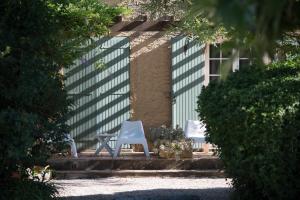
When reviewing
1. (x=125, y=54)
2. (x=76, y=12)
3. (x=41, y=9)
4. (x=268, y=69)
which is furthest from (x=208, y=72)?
(x=41, y=9)

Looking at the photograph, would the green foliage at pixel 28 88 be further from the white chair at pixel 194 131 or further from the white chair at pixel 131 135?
the white chair at pixel 194 131

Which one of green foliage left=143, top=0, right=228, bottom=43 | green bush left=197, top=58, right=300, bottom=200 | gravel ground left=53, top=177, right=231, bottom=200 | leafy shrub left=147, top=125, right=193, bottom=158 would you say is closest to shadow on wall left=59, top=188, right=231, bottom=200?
gravel ground left=53, top=177, right=231, bottom=200

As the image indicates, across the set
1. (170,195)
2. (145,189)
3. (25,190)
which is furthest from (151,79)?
(25,190)

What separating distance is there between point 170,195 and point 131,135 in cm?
367

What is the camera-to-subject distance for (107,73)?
533 inches

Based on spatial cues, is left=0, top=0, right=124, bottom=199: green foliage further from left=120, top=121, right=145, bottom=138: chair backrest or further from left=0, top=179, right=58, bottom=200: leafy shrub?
left=120, top=121, right=145, bottom=138: chair backrest

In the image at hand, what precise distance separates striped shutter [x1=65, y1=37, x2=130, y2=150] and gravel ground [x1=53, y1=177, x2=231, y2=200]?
78.8 inches

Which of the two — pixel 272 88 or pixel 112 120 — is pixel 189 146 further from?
pixel 272 88

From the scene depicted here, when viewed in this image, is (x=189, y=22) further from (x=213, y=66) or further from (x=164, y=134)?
(x=213, y=66)

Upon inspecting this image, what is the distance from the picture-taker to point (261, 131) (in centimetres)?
624

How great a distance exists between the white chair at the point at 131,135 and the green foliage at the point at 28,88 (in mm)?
5170

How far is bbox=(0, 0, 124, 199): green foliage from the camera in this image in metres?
6.29

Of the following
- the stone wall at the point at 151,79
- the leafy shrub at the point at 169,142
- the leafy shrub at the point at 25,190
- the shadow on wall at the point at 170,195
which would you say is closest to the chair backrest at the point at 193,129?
the leafy shrub at the point at 169,142

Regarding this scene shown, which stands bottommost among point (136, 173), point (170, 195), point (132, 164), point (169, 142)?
point (170, 195)
